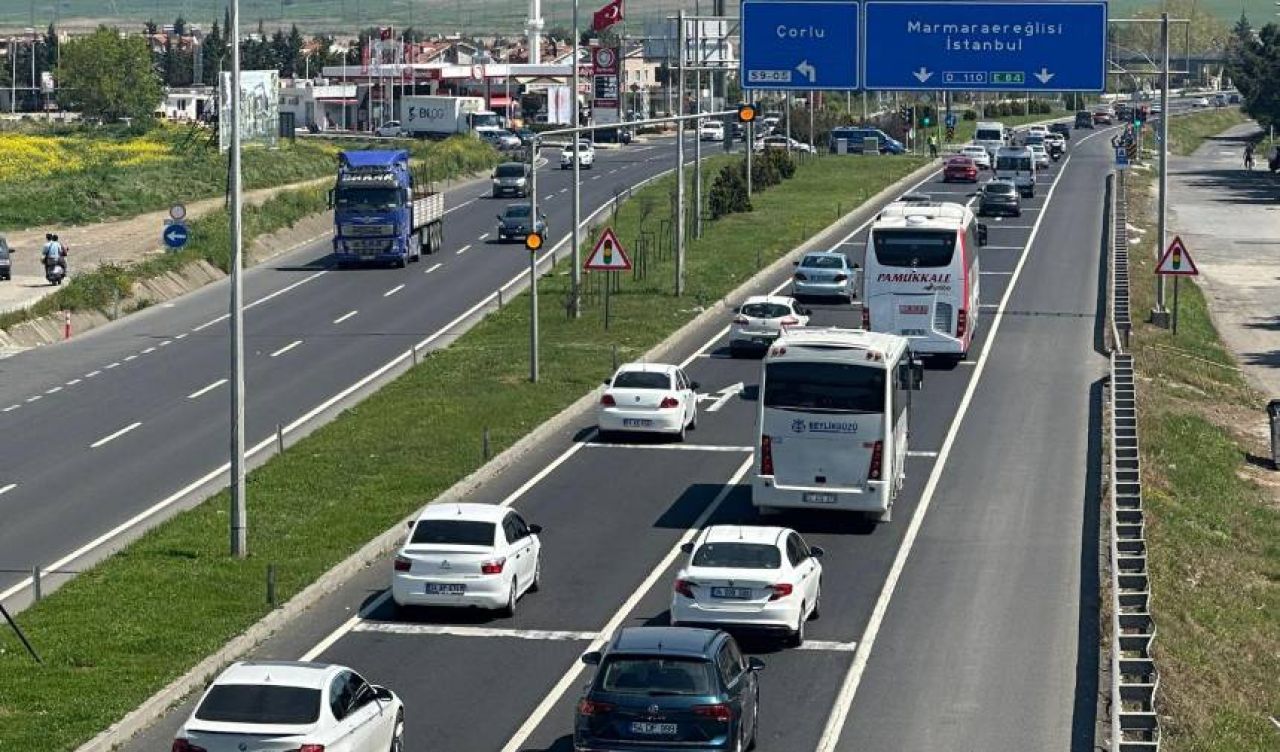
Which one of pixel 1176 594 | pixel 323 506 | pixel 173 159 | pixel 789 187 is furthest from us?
pixel 173 159

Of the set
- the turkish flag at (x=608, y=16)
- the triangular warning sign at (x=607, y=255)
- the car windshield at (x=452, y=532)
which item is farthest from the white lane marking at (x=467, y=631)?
the turkish flag at (x=608, y=16)

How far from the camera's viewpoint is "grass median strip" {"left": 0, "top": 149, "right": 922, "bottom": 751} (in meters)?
28.1

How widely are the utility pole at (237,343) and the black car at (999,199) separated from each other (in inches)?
2487

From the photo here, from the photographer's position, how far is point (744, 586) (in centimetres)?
2986

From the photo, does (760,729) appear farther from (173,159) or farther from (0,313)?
(173,159)

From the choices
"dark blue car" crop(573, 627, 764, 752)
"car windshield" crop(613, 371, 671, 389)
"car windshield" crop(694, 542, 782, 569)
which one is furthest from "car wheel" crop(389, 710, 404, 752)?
"car windshield" crop(613, 371, 671, 389)

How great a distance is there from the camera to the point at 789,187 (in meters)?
111

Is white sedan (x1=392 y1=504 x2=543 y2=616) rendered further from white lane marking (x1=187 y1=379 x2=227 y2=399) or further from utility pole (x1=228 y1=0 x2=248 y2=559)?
white lane marking (x1=187 y1=379 x2=227 y2=399)

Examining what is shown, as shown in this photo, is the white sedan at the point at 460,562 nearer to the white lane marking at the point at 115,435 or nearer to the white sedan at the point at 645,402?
the white sedan at the point at 645,402

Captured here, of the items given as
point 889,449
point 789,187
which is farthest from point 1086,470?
point 789,187

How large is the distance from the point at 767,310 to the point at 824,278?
442 inches

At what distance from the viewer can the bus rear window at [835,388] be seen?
37.7 m

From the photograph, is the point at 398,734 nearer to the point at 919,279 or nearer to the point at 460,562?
the point at 460,562

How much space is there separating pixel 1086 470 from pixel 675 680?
21.9m
